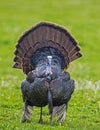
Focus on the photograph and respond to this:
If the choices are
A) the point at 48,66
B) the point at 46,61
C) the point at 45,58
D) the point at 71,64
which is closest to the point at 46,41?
the point at 45,58

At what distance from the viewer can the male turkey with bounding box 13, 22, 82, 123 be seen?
10758mm

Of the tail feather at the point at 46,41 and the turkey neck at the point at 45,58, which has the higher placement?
the tail feather at the point at 46,41

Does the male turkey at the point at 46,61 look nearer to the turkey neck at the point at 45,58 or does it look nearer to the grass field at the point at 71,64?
the turkey neck at the point at 45,58

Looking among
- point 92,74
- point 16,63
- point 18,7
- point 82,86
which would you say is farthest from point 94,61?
point 18,7

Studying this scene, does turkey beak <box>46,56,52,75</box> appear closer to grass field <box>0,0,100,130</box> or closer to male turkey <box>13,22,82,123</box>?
male turkey <box>13,22,82,123</box>

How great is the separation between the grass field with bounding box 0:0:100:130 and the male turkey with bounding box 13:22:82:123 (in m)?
0.48

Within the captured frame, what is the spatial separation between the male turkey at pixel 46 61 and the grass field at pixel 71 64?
0.48m

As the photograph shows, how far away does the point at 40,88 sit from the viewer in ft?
34.6

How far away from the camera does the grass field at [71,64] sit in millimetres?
12211

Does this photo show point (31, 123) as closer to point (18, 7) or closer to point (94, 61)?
point (94, 61)

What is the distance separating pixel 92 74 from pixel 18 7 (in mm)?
19290

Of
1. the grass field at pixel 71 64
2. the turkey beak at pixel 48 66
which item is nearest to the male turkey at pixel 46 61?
the turkey beak at pixel 48 66

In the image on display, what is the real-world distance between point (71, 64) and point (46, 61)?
948cm

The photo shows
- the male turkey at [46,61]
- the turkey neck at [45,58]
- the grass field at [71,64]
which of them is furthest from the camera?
the grass field at [71,64]
